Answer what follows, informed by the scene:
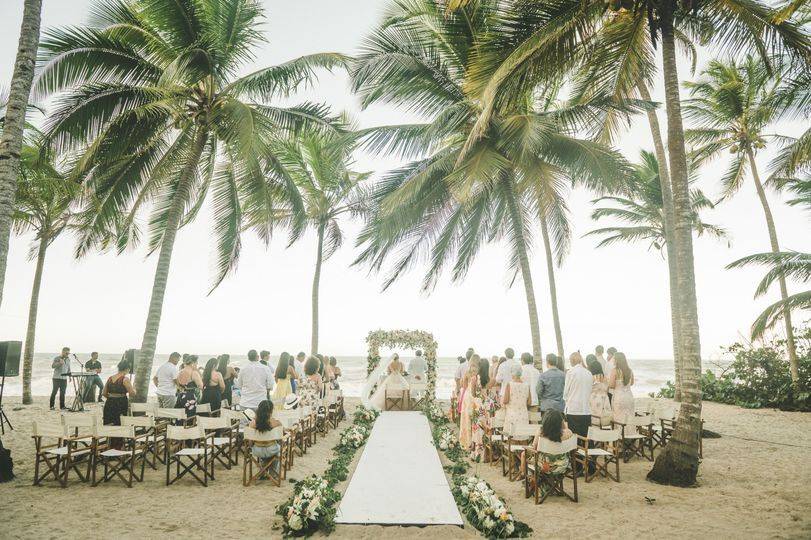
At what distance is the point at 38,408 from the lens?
13953mm

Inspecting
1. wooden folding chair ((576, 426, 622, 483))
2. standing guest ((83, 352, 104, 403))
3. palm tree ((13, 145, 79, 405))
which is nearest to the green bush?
wooden folding chair ((576, 426, 622, 483))

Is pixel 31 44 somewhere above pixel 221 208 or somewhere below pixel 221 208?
above

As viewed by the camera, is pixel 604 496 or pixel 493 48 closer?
pixel 604 496

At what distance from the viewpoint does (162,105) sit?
891cm

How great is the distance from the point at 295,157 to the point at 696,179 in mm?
14904

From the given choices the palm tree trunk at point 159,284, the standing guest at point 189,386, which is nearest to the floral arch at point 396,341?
the standing guest at point 189,386

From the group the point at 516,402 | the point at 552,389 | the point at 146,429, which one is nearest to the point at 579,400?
the point at 552,389

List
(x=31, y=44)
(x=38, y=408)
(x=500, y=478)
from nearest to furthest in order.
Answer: (x=31, y=44) → (x=500, y=478) → (x=38, y=408)

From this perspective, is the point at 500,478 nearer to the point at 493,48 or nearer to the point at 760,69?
the point at 493,48

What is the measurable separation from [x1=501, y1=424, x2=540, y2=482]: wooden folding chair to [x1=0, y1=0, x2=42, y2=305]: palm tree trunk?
7.55 m

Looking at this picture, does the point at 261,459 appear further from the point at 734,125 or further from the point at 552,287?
the point at 734,125

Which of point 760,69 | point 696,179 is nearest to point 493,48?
point 760,69

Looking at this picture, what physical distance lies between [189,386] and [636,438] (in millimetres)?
8982

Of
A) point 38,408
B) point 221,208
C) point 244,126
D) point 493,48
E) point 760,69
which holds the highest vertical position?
point 760,69
